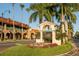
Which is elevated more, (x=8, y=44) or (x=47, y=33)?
(x=47, y=33)

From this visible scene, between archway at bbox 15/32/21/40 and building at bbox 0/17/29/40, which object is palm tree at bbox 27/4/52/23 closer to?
building at bbox 0/17/29/40

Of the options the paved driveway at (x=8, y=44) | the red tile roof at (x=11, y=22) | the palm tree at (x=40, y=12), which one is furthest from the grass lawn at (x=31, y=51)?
the palm tree at (x=40, y=12)

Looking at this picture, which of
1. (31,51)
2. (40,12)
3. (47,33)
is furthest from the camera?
(47,33)

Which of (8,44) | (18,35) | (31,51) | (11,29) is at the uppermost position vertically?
(11,29)

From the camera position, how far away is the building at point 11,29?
31.3 ft

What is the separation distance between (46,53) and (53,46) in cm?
29

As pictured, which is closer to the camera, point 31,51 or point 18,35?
point 31,51

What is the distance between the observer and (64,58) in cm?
940

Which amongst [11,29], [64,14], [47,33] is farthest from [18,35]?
[64,14]

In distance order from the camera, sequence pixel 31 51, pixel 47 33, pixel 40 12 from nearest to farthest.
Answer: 1. pixel 31 51
2. pixel 40 12
3. pixel 47 33

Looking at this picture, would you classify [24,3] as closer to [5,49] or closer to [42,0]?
[42,0]

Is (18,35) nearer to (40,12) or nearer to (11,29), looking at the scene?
(11,29)

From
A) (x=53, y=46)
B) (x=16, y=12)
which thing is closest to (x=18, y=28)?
(x=16, y=12)

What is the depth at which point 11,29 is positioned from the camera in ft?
31.6
